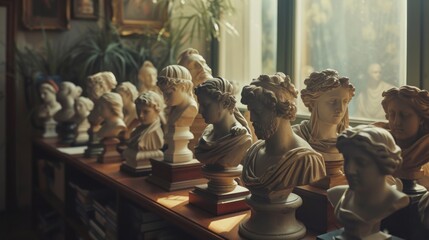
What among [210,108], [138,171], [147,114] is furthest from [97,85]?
[210,108]

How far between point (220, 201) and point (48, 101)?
2264 millimetres

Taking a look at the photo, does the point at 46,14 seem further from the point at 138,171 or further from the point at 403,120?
the point at 403,120

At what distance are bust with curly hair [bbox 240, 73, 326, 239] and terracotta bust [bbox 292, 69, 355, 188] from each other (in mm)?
137

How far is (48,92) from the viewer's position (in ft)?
11.0

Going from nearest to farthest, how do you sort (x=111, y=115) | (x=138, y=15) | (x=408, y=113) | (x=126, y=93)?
1. (x=408, y=113)
2. (x=111, y=115)
3. (x=126, y=93)
4. (x=138, y=15)

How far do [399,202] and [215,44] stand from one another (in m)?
2.87

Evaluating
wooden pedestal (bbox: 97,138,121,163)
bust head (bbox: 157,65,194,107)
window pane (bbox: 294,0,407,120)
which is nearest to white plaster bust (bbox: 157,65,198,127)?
bust head (bbox: 157,65,194,107)

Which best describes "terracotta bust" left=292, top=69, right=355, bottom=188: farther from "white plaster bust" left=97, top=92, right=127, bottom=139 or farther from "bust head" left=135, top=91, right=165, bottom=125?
"white plaster bust" left=97, top=92, right=127, bottom=139

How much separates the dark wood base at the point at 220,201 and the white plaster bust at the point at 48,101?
210cm

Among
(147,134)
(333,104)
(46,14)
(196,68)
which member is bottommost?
(147,134)

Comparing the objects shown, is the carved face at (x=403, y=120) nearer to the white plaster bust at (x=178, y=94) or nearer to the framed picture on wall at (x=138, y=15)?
the white plaster bust at (x=178, y=94)

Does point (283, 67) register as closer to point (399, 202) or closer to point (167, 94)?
point (167, 94)

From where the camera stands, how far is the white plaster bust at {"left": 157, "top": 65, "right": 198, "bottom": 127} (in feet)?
6.16

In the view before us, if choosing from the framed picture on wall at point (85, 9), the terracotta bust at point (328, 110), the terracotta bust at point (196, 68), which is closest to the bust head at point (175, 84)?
the terracotta bust at point (196, 68)
